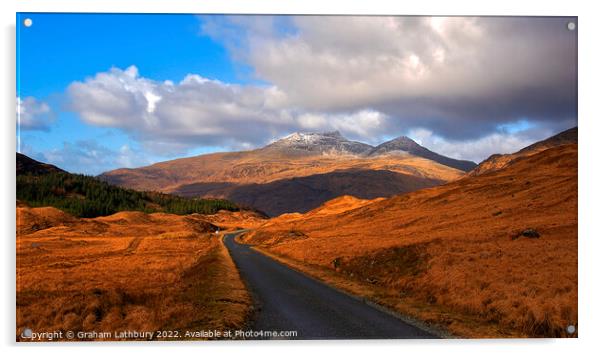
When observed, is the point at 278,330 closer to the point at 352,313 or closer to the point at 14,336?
the point at 352,313

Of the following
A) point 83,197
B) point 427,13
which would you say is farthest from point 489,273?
point 83,197

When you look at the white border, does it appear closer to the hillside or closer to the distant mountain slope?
the distant mountain slope

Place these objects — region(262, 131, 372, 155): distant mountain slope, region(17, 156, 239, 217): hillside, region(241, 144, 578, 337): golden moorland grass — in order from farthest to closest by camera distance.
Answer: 1. region(17, 156, 239, 217): hillside
2. region(262, 131, 372, 155): distant mountain slope
3. region(241, 144, 578, 337): golden moorland grass

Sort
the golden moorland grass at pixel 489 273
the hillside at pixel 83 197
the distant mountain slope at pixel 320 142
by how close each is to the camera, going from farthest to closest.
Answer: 1. the hillside at pixel 83 197
2. the distant mountain slope at pixel 320 142
3. the golden moorland grass at pixel 489 273

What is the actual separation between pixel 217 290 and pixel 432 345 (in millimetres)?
11677

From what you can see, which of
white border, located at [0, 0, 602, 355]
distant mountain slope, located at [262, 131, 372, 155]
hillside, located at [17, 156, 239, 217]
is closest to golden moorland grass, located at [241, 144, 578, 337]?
white border, located at [0, 0, 602, 355]

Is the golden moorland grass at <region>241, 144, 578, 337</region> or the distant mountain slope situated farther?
the distant mountain slope

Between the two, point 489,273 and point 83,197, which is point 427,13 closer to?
point 489,273

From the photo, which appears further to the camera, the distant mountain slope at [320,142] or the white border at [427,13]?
the distant mountain slope at [320,142]

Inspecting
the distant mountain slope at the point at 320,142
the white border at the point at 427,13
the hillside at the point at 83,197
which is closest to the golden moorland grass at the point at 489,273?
the white border at the point at 427,13

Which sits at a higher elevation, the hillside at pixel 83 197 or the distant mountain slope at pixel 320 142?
the distant mountain slope at pixel 320 142

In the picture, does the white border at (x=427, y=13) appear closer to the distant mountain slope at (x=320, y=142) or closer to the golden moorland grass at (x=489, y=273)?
the golden moorland grass at (x=489, y=273)

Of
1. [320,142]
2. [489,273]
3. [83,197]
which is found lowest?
[489,273]

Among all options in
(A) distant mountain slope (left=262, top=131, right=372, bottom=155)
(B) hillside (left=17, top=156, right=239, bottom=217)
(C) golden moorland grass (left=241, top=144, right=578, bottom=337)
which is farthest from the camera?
(B) hillside (left=17, top=156, right=239, bottom=217)
